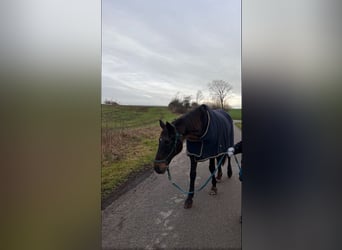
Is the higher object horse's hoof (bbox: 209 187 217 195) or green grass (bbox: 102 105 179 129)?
green grass (bbox: 102 105 179 129)

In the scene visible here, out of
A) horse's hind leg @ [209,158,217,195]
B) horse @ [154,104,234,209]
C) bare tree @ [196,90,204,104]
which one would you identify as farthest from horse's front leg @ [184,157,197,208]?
bare tree @ [196,90,204,104]

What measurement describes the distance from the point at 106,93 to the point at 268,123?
3.24ft

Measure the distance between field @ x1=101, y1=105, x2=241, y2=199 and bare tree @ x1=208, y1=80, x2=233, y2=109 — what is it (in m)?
0.11

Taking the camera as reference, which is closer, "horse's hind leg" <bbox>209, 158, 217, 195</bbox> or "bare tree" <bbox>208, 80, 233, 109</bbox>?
"bare tree" <bbox>208, 80, 233, 109</bbox>

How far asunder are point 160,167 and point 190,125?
34cm

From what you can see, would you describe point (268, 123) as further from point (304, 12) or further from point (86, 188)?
point (86, 188)

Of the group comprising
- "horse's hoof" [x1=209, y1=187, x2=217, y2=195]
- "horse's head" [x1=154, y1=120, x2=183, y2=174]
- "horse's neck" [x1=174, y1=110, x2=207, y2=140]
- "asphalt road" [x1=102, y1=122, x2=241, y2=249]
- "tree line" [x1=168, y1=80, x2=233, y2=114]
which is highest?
"tree line" [x1=168, y1=80, x2=233, y2=114]

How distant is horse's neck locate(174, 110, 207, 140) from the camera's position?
1.46 m

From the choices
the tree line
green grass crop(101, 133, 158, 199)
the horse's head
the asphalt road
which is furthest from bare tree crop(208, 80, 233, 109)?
green grass crop(101, 133, 158, 199)

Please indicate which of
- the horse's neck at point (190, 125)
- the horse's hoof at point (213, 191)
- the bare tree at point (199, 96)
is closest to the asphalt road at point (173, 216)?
the horse's hoof at point (213, 191)

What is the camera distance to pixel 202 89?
4.53 ft

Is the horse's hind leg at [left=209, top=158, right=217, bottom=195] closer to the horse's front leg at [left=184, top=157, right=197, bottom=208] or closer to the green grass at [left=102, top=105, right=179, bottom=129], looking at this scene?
the horse's front leg at [left=184, top=157, right=197, bottom=208]

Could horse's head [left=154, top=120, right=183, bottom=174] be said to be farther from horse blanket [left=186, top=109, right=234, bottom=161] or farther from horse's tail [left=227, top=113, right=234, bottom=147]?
horse's tail [left=227, top=113, right=234, bottom=147]

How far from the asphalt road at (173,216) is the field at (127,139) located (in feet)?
0.38
